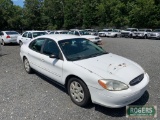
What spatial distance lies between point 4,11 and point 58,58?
49.0 metres

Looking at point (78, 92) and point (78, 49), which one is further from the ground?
point (78, 49)

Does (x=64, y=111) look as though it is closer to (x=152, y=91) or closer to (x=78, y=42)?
(x=78, y=42)

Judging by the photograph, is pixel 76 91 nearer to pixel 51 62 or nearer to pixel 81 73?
pixel 81 73

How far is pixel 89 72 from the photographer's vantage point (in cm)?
365

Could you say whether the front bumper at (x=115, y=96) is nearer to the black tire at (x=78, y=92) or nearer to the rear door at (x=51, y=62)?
the black tire at (x=78, y=92)

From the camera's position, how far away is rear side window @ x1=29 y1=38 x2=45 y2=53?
5378 mm

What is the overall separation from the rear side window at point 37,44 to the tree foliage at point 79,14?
34.0 m

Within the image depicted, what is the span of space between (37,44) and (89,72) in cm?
269

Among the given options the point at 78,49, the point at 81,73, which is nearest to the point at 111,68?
the point at 81,73

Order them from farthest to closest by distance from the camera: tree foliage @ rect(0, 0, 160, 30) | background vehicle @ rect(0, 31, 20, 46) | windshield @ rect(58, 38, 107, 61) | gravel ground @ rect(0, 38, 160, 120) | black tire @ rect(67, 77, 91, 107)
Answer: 1. tree foliage @ rect(0, 0, 160, 30)
2. background vehicle @ rect(0, 31, 20, 46)
3. windshield @ rect(58, 38, 107, 61)
4. black tire @ rect(67, 77, 91, 107)
5. gravel ground @ rect(0, 38, 160, 120)

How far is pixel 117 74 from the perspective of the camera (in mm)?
3604

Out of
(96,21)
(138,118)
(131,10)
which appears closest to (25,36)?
(138,118)

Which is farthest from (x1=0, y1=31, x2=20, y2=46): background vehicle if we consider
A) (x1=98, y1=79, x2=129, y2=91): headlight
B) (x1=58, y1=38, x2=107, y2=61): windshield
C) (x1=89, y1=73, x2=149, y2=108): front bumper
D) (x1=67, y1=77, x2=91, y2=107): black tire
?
(x1=98, y1=79, x2=129, y2=91): headlight

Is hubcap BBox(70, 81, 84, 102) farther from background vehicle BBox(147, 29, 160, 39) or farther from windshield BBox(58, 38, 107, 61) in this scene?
background vehicle BBox(147, 29, 160, 39)
